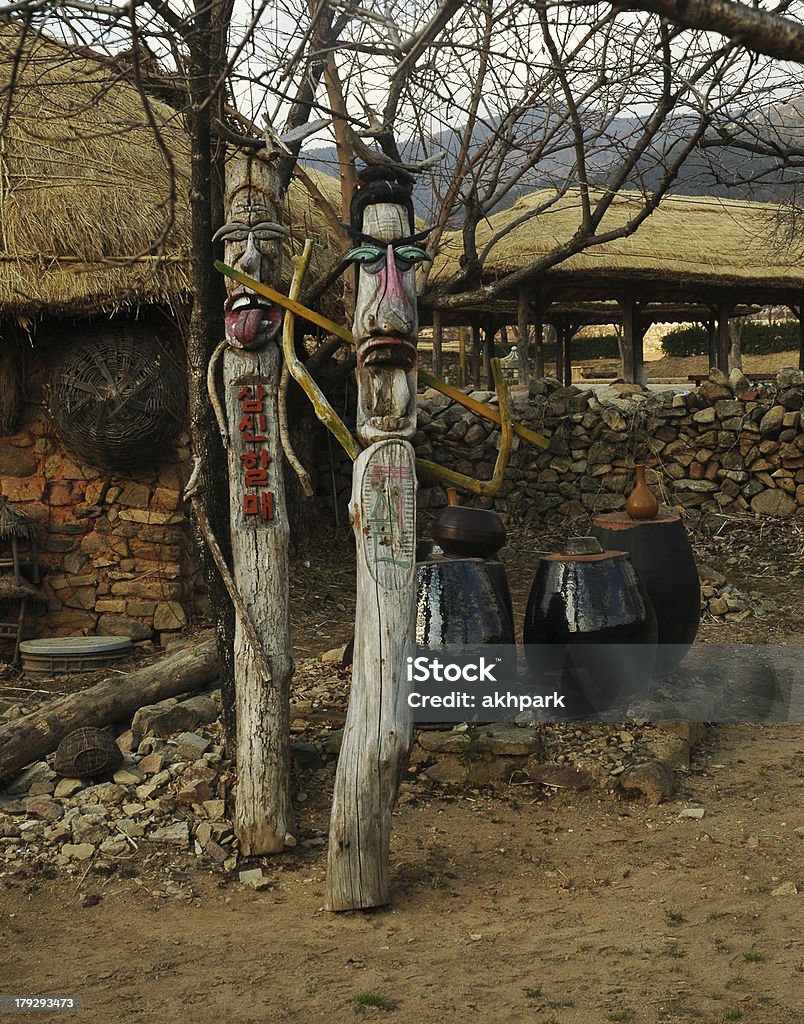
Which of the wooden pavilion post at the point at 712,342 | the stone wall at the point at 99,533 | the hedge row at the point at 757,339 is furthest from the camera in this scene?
the hedge row at the point at 757,339

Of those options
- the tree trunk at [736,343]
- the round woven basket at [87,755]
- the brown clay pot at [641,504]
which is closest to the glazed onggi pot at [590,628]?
the brown clay pot at [641,504]

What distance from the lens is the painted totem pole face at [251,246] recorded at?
429 centimetres

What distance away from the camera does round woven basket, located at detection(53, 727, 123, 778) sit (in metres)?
4.82

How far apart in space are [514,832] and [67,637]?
13.3 feet

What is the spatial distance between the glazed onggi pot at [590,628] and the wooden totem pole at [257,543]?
1.57 m

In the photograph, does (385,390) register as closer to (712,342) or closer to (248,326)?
(248,326)

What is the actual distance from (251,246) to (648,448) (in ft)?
25.0

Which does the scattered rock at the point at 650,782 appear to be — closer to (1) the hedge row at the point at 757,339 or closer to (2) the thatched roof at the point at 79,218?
(2) the thatched roof at the point at 79,218

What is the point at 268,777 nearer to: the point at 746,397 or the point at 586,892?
the point at 586,892

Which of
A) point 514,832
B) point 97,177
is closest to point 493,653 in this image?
point 514,832

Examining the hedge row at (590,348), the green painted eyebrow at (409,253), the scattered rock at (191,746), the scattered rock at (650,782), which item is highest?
the hedge row at (590,348)

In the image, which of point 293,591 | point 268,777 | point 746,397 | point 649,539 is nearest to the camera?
point 268,777

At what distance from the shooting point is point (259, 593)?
431cm

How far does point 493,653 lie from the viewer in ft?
17.1
